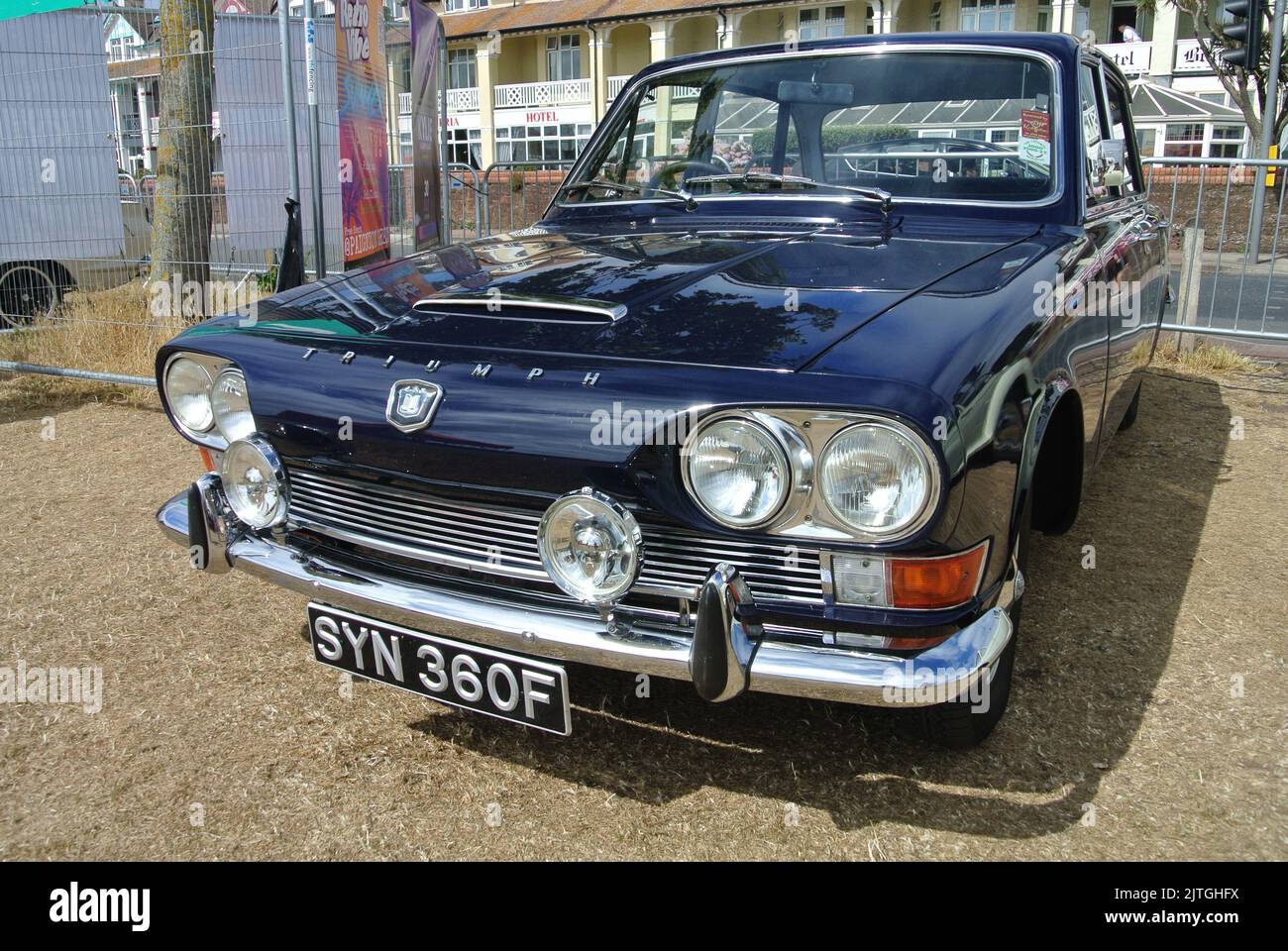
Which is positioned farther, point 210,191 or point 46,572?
point 210,191

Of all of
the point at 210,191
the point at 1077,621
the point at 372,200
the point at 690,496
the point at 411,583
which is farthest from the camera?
the point at 210,191

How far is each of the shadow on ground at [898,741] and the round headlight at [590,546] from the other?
0.59m

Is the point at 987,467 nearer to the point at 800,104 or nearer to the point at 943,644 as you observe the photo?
the point at 943,644

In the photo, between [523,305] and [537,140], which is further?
[537,140]

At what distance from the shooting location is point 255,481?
247 cm

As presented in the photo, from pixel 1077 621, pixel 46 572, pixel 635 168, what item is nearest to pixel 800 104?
pixel 635 168

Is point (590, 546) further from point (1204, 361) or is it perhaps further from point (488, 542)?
point (1204, 361)

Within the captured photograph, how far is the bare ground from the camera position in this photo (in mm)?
2197

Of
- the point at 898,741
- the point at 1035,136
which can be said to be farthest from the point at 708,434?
the point at 1035,136

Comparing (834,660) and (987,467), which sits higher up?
(987,467)

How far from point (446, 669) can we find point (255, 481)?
A: 0.69m

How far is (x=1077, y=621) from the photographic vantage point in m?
3.19

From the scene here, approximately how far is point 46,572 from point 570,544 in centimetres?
255

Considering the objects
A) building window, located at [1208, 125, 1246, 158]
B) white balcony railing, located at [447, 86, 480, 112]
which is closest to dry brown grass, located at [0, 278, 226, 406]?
building window, located at [1208, 125, 1246, 158]
